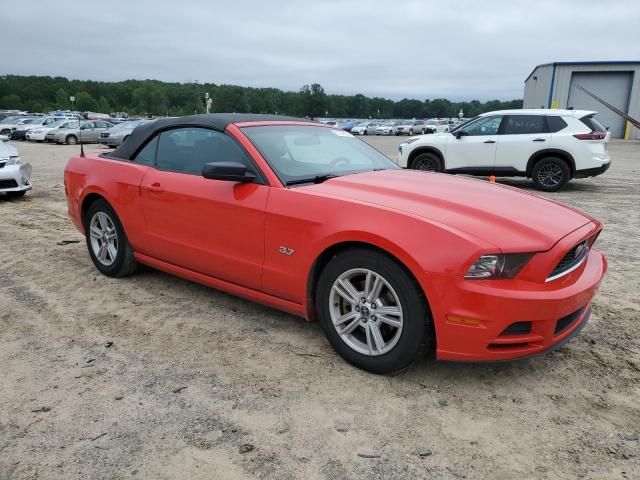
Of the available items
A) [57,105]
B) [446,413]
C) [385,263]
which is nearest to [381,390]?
[446,413]

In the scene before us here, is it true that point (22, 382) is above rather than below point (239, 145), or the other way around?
below

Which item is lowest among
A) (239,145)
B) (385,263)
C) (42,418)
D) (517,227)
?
(42,418)

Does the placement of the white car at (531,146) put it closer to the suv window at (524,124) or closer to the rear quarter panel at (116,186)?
the suv window at (524,124)

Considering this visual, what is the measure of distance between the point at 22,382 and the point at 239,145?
203cm

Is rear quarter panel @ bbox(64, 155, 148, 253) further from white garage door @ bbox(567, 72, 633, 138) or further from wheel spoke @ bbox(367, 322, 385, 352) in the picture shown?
white garage door @ bbox(567, 72, 633, 138)

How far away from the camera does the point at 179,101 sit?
12338 centimetres

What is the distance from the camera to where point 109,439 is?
2506 mm

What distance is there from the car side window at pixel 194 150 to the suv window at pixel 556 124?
8.80m

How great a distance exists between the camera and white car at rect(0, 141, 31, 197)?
9109 millimetres

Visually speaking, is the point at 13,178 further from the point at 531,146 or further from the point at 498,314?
the point at 531,146

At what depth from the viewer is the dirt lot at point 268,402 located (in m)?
2.35

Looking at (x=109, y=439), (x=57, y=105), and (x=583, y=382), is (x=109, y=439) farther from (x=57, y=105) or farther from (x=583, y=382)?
(x=57, y=105)

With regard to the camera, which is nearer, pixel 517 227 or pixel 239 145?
pixel 517 227

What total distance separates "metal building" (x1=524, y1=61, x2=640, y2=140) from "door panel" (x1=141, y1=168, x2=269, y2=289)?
4051cm
